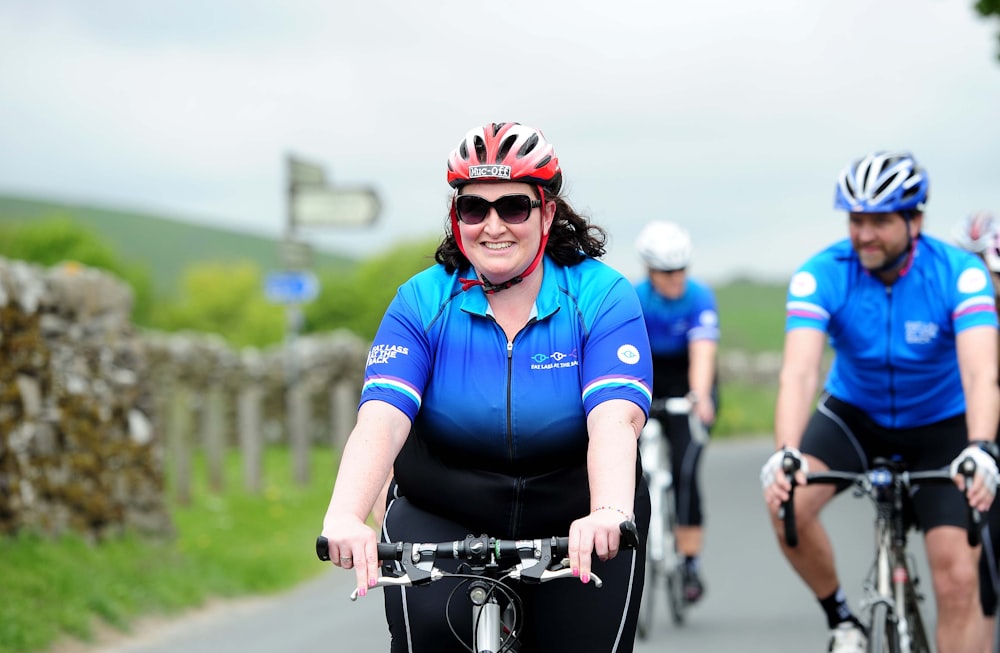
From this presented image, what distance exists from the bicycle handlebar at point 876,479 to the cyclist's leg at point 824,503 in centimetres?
28

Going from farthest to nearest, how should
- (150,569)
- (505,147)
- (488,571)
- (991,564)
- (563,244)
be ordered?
(150,569) → (991,564) → (563,244) → (505,147) → (488,571)

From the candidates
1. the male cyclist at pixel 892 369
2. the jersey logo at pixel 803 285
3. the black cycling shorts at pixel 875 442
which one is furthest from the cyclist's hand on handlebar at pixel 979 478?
the jersey logo at pixel 803 285

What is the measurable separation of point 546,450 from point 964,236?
5.20 metres

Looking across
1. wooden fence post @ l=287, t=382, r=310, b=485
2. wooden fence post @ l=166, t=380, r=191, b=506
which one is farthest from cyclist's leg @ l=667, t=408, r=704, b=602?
wooden fence post @ l=287, t=382, r=310, b=485

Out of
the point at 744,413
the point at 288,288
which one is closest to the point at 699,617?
the point at 288,288

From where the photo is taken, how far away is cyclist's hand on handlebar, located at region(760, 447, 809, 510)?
5688 millimetres

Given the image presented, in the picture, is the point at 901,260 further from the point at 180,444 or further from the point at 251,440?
the point at 251,440

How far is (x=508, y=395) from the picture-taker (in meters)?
4.10

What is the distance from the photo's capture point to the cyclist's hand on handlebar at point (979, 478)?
217 inches

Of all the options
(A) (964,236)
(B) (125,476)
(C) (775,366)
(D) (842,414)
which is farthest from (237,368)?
(C) (775,366)

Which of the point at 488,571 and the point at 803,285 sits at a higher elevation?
the point at 803,285

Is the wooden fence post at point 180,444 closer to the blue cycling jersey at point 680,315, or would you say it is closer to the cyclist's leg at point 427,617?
the blue cycling jersey at point 680,315

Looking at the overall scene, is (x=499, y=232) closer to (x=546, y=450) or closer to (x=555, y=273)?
(x=555, y=273)

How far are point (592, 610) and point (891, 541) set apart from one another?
228 centimetres
